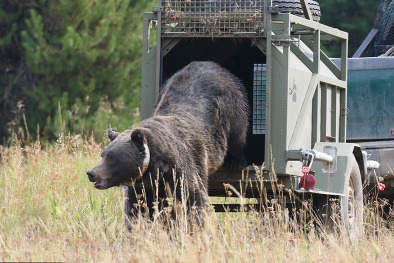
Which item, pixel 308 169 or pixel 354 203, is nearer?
pixel 308 169

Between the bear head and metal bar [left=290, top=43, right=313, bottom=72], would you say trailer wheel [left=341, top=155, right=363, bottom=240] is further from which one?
the bear head

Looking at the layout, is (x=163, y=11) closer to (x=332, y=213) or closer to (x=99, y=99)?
(x=332, y=213)

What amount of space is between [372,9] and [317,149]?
15490mm

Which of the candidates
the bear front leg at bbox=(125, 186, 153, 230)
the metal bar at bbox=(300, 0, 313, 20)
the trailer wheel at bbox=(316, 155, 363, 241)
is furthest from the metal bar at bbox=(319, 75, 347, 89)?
the bear front leg at bbox=(125, 186, 153, 230)

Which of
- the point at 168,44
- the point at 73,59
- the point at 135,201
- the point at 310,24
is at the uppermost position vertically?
the point at 73,59

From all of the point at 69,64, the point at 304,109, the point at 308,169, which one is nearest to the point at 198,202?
the point at 308,169

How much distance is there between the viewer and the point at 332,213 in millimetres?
6945

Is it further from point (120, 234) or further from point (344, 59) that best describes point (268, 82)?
point (120, 234)

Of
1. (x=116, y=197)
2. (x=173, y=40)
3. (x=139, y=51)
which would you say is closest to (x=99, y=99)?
(x=139, y=51)

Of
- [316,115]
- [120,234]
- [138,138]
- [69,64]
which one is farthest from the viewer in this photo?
[69,64]

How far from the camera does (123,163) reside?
616cm

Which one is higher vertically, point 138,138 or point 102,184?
point 138,138

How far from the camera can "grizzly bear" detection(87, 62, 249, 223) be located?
20.2ft

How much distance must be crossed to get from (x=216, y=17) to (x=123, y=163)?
5.82 feet
